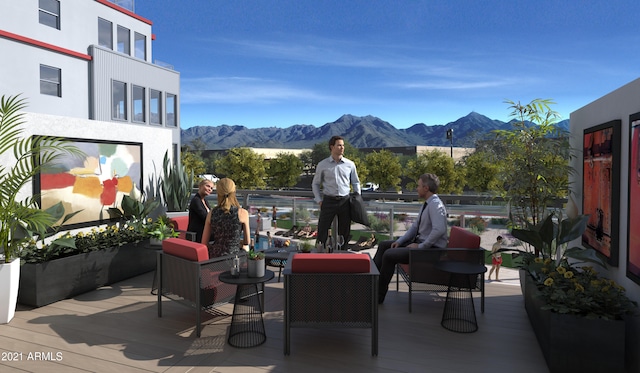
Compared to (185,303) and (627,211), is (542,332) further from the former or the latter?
(185,303)

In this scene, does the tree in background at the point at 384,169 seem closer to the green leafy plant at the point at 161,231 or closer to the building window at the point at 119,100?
the building window at the point at 119,100

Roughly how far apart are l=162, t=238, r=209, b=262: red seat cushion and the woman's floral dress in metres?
0.37

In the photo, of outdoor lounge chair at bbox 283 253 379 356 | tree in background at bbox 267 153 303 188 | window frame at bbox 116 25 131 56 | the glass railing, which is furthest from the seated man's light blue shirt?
tree in background at bbox 267 153 303 188

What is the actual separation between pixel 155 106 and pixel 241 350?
2035 cm

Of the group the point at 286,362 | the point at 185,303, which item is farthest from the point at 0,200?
the point at 286,362

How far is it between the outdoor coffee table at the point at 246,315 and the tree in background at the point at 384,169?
3778 cm

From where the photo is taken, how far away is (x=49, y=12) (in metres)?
17.6

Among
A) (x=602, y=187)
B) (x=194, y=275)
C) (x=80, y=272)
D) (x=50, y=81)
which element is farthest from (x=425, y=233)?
(x=50, y=81)

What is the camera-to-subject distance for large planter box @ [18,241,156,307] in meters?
4.74

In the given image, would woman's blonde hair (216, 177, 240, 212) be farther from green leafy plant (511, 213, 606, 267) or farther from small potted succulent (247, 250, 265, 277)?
green leafy plant (511, 213, 606, 267)

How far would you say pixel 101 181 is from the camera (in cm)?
649

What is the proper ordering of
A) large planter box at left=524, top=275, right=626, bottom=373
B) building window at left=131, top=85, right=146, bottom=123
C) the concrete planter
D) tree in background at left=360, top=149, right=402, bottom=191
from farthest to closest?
tree in background at left=360, top=149, right=402, bottom=191 → building window at left=131, top=85, right=146, bottom=123 → the concrete planter → large planter box at left=524, top=275, right=626, bottom=373

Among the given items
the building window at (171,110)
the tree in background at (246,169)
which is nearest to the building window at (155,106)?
the building window at (171,110)

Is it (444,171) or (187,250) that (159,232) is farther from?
(444,171)
